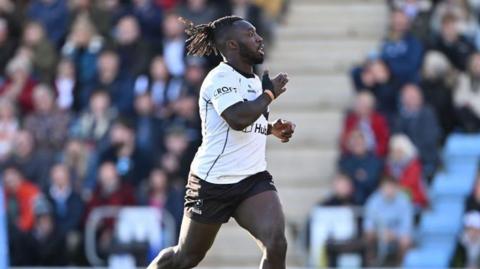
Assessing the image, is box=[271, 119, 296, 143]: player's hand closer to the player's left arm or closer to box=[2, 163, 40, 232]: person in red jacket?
the player's left arm

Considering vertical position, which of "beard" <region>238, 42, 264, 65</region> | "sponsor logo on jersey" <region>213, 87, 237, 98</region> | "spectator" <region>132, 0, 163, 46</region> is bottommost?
"sponsor logo on jersey" <region>213, 87, 237, 98</region>

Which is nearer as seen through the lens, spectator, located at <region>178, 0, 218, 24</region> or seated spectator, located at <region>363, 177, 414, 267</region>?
seated spectator, located at <region>363, 177, 414, 267</region>

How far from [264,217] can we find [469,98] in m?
8.09

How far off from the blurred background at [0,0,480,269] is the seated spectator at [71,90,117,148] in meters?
0.02

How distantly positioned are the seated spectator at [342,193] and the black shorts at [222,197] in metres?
6.49

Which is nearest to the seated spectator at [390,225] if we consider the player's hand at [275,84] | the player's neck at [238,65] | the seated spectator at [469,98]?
the seated spectator at [469,98]

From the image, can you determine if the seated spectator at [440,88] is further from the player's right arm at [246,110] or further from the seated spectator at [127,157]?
the player's right arm at [246,110]

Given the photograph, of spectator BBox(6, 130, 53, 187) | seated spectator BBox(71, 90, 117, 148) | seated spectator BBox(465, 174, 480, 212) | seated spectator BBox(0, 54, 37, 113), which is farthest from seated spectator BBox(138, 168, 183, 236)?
seated spectator BBox(465, 174, 480, 212)

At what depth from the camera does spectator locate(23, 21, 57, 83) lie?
1969cm

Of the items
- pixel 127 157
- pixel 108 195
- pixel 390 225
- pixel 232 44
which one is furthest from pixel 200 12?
pixel 232 44

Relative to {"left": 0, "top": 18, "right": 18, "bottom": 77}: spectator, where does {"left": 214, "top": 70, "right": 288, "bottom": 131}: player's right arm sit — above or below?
below

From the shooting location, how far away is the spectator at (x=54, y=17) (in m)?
20.2

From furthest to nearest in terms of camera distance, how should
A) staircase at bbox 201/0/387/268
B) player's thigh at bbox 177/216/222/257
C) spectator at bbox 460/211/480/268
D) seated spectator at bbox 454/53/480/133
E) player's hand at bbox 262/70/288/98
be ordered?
staircase at bbox 201/0/387/268, seated spectator at bbox 454/53/480/133, spectator at bbox 460/211/480/268, player's thigh at bbox 177/216/222/257, player's hand at bbox 262/70/288/98

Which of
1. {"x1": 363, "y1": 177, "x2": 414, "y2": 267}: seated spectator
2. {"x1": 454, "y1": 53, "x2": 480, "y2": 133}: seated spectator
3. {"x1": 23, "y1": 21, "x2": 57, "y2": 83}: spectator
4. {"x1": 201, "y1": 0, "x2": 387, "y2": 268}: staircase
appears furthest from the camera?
{"x1": 23, "y1": 21, "x2": 57, "y2": 83}: spectator
